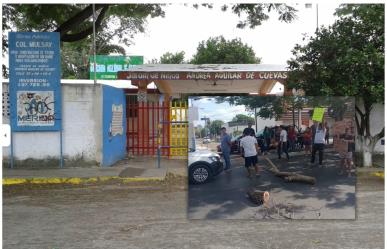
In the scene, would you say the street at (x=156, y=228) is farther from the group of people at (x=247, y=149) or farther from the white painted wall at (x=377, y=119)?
the white painted wall at (x=377, y=119)

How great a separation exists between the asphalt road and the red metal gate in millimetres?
8433

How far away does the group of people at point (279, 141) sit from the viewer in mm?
4055

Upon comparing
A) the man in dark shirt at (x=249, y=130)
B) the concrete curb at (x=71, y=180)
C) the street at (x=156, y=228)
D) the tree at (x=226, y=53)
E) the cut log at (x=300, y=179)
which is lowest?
the street at (x=156, y=228)

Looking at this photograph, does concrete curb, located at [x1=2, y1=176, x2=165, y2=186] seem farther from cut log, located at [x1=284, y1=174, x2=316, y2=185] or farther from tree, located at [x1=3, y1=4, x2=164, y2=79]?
cut log, located at [x1=284, y1=174, x2=316, y2=185]

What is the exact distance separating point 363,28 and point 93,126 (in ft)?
20.5

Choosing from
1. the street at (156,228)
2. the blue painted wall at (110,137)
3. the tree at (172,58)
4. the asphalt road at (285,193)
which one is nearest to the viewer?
the asphalt road at (285,193)

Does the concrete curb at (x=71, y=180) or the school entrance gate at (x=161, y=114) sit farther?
the school entrance gate at (x=161, y=114)

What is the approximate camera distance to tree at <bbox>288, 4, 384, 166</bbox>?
9.59 m

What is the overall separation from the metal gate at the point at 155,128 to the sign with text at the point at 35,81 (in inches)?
116

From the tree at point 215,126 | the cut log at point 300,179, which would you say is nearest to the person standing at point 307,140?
the cut log at point 300,179

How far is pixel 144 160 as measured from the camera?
1187cm

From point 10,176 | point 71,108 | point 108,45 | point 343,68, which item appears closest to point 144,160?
point 71,108

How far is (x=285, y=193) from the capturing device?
4141 mm

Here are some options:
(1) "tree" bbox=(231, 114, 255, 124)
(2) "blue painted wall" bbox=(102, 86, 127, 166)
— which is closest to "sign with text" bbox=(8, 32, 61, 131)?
(2) "blue painted wall" bbox=(102, 86, 127, 166)
